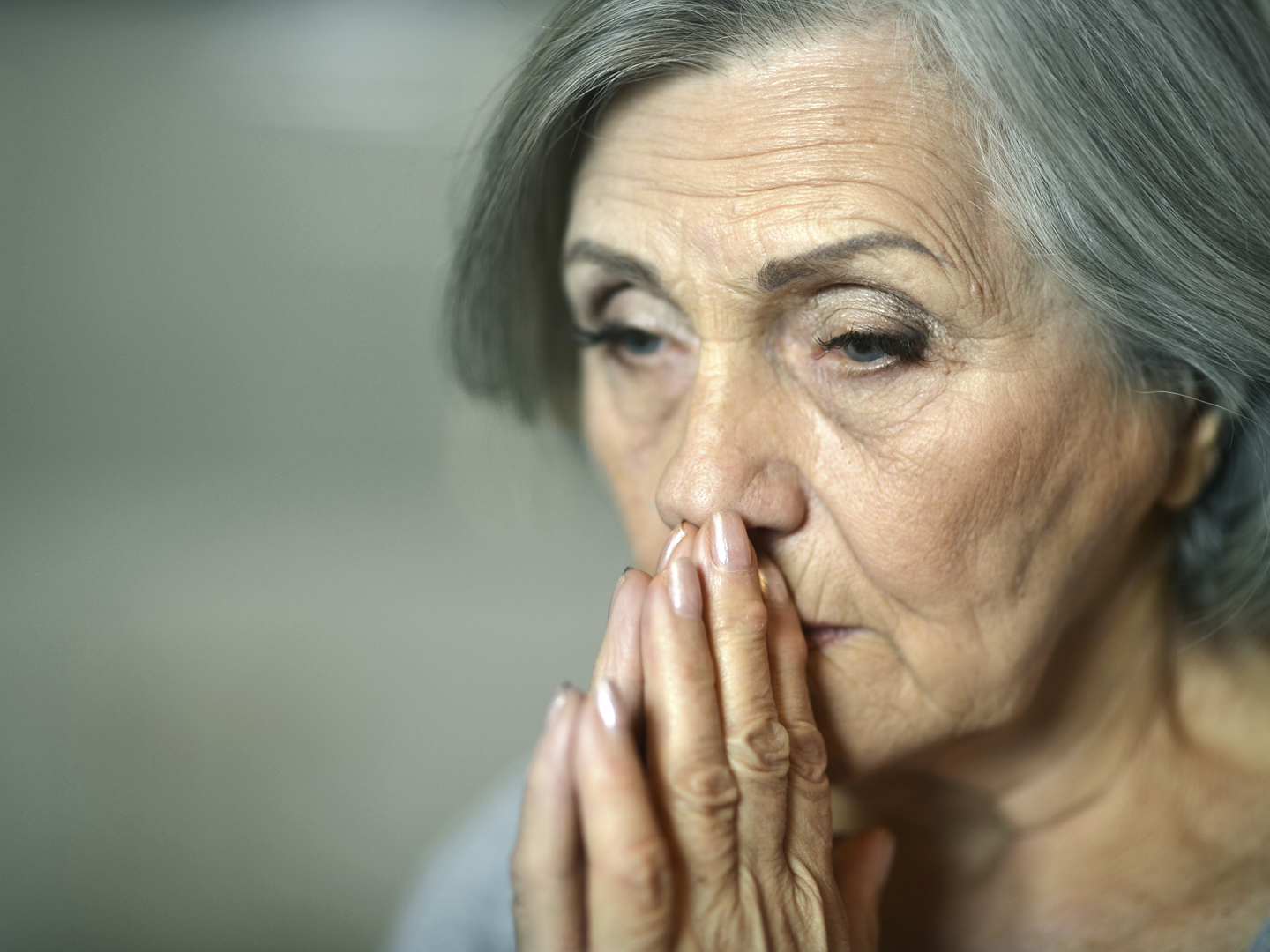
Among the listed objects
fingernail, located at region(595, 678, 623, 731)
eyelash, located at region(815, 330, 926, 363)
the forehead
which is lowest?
fingernail, located at region(595, 678, 623, 731)

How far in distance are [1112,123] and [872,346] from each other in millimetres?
298

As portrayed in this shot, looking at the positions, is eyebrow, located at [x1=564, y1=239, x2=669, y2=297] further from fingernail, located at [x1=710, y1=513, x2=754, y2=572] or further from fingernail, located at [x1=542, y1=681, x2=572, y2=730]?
fingernail, located at [x1=542, y1=681, x2=572, y2=730]

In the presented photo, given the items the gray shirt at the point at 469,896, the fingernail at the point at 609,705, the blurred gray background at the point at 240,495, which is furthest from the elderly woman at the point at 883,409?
the blurred gray background at the point at 240,495

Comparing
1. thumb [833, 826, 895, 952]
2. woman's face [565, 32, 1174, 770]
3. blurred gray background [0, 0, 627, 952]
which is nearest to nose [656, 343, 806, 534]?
woman's face [565, 32, 1174, 770]

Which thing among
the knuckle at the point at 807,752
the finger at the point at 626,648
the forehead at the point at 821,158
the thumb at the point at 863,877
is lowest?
the thumb at the point at 863,877

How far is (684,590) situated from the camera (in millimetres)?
→ 863

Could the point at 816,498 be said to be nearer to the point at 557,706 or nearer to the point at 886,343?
the point at 886,343

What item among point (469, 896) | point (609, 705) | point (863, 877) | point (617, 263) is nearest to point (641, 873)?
point (609, 705)

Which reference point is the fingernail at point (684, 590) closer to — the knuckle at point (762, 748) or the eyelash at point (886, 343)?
the knuckle at point (762, 748)

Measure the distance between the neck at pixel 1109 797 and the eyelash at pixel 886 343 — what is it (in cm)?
39

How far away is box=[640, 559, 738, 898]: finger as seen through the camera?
833 millimetres

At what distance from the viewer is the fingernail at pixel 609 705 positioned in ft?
2.71

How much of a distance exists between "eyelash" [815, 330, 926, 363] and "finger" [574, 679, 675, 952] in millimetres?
427

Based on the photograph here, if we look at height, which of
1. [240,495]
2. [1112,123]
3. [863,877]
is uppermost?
[240,495]
